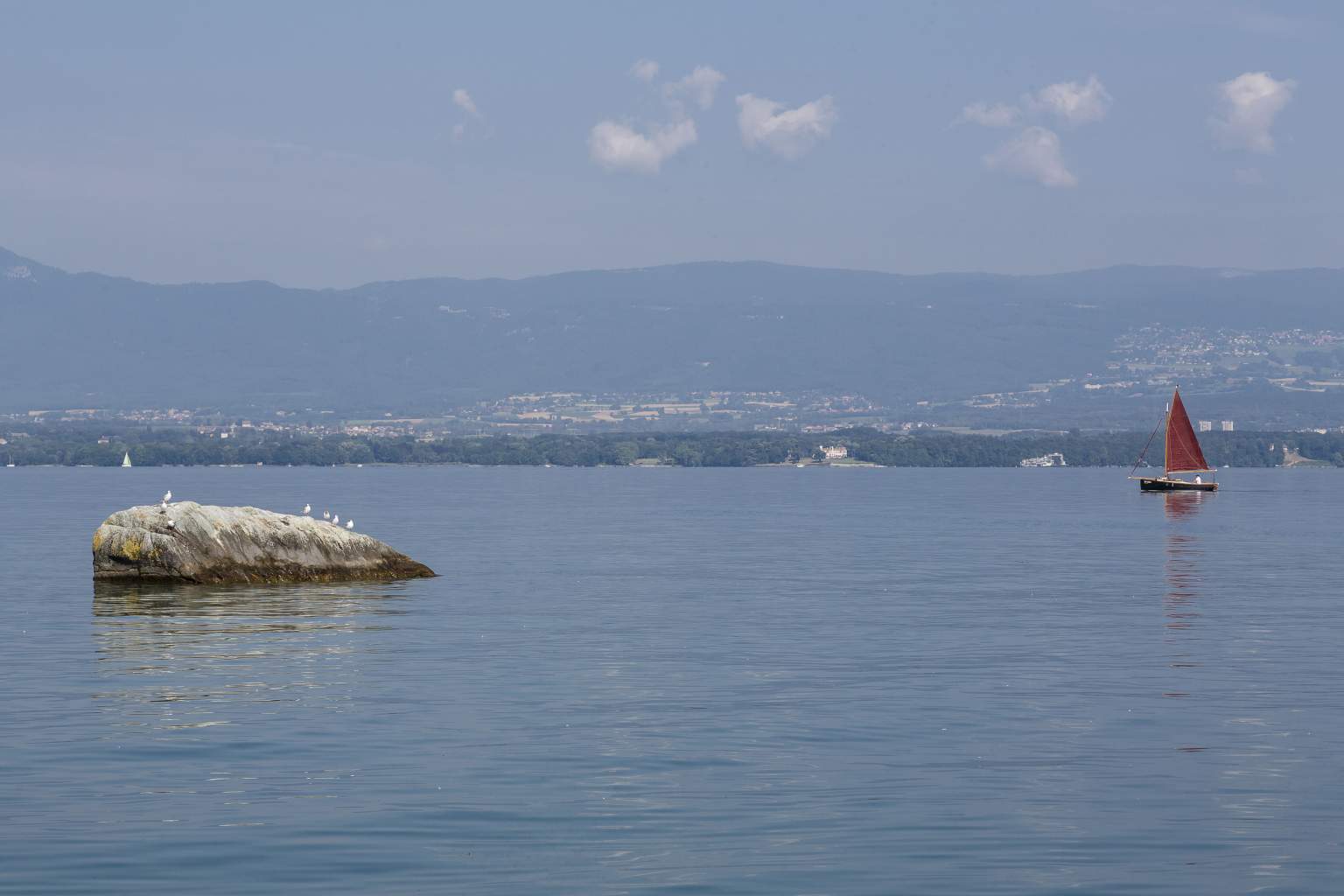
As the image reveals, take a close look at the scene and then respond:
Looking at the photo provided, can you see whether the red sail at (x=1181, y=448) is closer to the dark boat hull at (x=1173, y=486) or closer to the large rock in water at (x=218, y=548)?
the dark boat hull at (x=1173, y=486)

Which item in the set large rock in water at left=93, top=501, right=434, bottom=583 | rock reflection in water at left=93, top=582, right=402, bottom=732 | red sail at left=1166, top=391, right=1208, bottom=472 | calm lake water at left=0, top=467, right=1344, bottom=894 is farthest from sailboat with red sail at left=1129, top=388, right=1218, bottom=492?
rock reflection in water at left=93, top=582, right=402, bottom=732

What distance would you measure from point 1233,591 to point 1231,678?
2292 centimetres

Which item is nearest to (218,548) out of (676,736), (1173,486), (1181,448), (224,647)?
(224,647)

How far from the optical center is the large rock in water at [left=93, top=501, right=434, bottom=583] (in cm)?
5397

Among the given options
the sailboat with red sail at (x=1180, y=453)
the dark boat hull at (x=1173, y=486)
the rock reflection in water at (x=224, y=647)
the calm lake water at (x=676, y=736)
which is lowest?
the calm lake water at (x=676, y=736)

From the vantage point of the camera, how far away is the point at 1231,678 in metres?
35.6

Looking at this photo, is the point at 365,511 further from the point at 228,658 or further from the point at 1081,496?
the point at 228,658

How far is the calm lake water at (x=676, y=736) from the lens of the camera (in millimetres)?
20266

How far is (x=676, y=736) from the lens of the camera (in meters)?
28.4

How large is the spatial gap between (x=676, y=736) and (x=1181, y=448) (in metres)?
144

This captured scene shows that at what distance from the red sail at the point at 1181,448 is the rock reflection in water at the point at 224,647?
118867 mm

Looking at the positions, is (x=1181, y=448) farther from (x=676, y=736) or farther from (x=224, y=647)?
(x=676, y=736)

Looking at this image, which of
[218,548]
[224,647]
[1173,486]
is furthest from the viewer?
[1173,486]

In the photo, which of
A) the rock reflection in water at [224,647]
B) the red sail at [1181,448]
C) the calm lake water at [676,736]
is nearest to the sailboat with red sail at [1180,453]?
the red sail at [1181,448]
